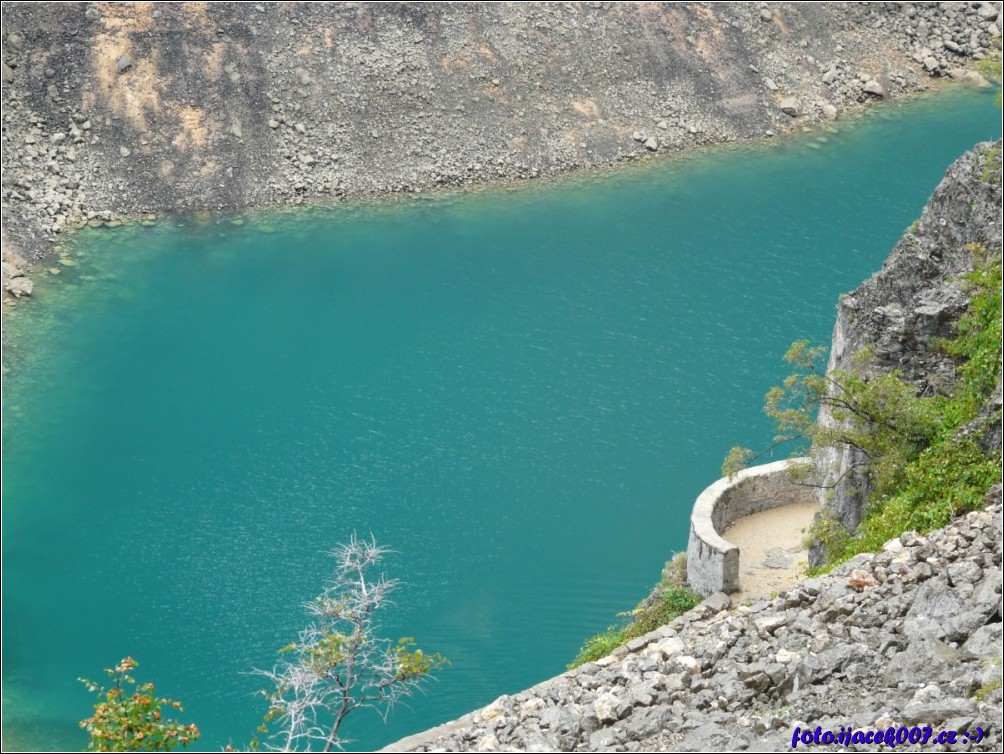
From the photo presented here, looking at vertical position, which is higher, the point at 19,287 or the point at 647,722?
the point at 19,287

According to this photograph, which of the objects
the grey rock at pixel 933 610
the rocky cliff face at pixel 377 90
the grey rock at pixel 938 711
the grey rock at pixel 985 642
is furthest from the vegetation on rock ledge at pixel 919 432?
the rocky cliff face at pixel 377 90


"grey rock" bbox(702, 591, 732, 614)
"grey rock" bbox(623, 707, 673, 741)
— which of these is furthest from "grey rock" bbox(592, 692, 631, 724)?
"grey rock" bbox(702, 591, 732, 614)

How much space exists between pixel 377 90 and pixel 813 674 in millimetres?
53778

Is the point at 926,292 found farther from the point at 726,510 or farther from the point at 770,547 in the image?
the point at 726,510

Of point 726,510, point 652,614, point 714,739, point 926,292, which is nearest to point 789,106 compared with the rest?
point 726,510

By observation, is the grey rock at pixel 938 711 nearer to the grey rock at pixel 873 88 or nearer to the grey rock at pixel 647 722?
the grey rock at pixel 647 722

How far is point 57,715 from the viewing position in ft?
137

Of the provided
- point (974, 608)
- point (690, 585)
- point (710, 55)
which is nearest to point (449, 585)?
point (690, 585)

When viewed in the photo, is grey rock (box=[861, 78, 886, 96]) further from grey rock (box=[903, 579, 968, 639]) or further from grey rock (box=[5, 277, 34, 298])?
grey rock (box=[903, 579, 968, 639])

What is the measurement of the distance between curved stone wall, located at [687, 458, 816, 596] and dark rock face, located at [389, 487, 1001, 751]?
16.3 ft

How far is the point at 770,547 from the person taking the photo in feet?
126

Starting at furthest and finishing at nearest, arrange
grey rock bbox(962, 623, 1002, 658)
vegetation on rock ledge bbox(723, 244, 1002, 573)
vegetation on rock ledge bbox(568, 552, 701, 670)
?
vegetation on rock ledge bbox(568, 552, 701, 670) → vegetation on rock ledge bbox(723, 244, 1002, 573) → grey rock bbox(962, 623, 1002, 658)

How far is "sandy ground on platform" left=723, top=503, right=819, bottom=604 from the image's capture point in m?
36.9

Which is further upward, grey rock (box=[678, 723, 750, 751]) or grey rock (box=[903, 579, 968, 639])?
grey rock (box=[903, 579, 968, 639])
